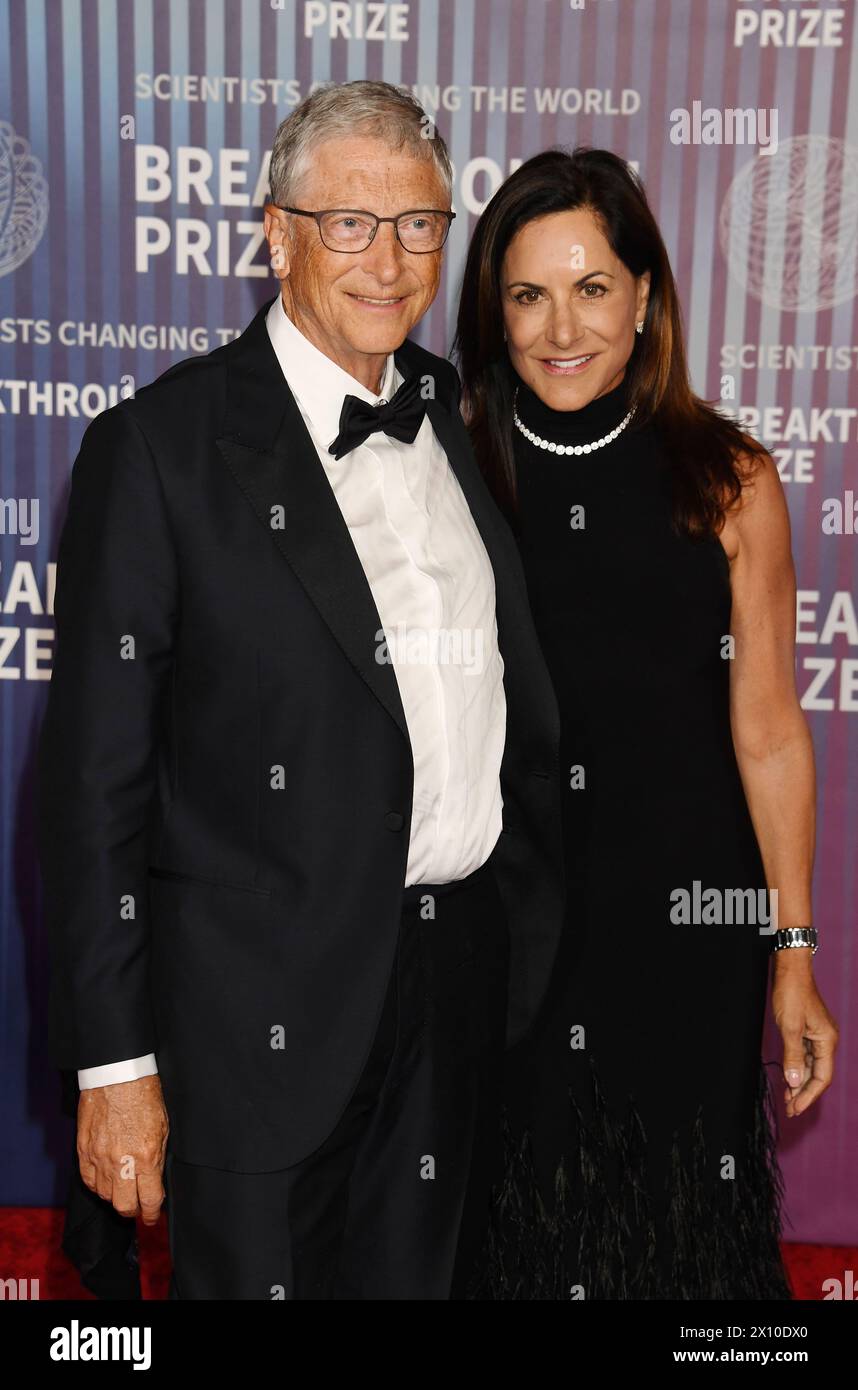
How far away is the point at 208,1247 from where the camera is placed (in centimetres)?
177

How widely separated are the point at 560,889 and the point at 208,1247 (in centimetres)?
69

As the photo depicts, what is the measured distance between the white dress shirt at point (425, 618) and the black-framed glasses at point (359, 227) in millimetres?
129

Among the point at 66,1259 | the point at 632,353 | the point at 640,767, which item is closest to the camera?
the point at 640,767

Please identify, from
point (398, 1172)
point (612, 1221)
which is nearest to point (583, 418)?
point (398, 1172)

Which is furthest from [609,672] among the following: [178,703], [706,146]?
[706,146]

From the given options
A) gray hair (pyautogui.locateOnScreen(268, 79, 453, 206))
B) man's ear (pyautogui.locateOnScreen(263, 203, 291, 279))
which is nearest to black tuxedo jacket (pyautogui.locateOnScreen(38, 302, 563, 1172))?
man's ear (pyautogui.locateOnScreen(263, 203, 291, 279))

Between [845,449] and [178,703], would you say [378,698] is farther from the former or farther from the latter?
[845,449]

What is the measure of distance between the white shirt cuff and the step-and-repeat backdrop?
5.15 ft

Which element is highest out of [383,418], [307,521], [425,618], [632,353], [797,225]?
[797,225]

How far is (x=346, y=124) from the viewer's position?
178 centimetres

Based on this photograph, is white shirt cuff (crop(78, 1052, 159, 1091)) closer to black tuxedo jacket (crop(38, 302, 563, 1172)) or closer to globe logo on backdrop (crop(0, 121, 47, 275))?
black tuxedo jacket (crop(38, 302, 563, 1172))

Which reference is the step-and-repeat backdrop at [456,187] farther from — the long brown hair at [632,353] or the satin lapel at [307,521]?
the satin lapel at [307,521]

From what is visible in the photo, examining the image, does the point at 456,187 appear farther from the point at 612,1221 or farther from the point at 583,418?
the point at 612,1221

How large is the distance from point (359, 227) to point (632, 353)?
59 centimetres
